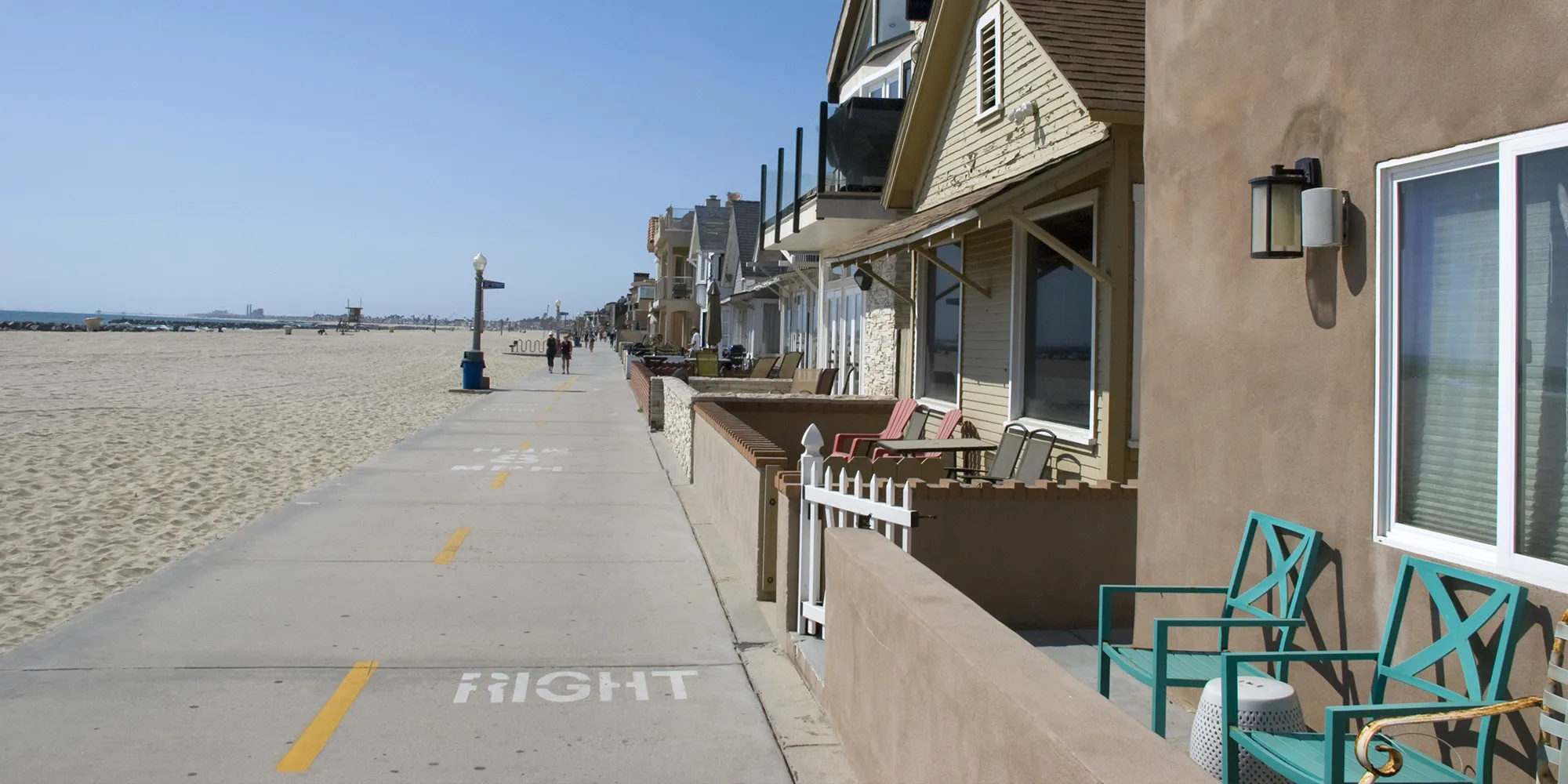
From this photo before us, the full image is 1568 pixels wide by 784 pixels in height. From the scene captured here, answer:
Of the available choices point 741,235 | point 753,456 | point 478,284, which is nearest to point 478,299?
point 478,284

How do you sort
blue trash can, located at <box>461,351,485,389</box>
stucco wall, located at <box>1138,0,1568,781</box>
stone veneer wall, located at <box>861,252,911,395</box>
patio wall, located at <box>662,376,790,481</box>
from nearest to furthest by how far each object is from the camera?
Result: 1. stucco wall, located at <box>1138,0,1568,781</box>
2. patio wall, located at <box>662,376,790,481</box>
3. stone veneer wall, located at <box>861,252,911,395</box>
4. blue trash can, located at <box>461,351,485,389</box>

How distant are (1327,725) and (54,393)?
30056 mm

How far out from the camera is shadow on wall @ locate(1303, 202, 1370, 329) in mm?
4352

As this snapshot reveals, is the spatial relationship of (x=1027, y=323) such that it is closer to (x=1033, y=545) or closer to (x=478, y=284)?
(x=1033, y=545)

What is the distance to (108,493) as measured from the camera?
12.2 m

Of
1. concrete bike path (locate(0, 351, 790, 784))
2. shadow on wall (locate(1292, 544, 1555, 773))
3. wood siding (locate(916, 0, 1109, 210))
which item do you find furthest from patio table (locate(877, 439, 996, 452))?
shadow on wall (locate(1292, 544, 1555, 773))

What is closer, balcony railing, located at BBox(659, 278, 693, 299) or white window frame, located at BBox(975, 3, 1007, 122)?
white window frame, located at BBox(975, 3, 1007, 122)

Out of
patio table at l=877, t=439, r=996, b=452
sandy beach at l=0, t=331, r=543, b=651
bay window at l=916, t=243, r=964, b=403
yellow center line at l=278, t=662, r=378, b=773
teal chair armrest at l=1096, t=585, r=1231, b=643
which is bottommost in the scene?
yellow center line at l=278, t=662, r=378, b=773

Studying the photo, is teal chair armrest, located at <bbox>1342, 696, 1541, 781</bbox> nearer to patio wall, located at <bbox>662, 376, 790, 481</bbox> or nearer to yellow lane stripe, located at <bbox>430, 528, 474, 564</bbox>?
yellow lane stripe, located at <bbox>430, 528, 474, 564</bbox>

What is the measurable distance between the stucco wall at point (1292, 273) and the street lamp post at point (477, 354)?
1021 inches

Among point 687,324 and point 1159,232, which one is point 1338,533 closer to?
point 1159,232

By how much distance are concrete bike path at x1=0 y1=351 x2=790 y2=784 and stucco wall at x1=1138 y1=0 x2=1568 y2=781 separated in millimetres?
2266

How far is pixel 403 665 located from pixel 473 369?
2518 cm

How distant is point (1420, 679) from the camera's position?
3.91 metres
